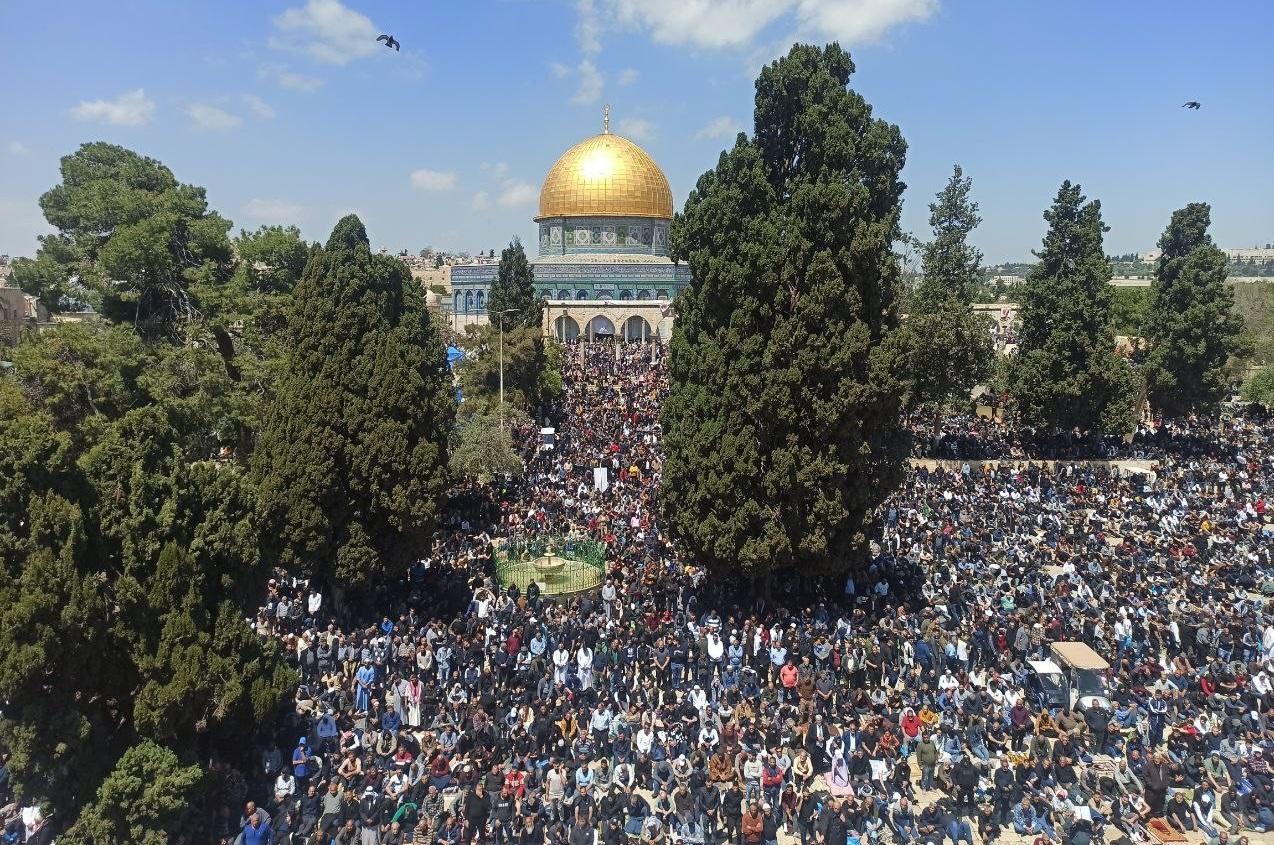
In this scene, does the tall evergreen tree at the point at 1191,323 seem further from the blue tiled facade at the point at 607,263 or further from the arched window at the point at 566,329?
the arched window at the point at 566,329

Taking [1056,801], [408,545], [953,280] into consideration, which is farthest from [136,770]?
[953,280]

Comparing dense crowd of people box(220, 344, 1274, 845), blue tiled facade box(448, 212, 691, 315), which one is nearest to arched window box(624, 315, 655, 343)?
blue tiled facade box(448, 212, 691, 315)

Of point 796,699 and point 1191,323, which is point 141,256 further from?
point 1191,323

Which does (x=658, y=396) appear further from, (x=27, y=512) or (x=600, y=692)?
(x=27, y=512)

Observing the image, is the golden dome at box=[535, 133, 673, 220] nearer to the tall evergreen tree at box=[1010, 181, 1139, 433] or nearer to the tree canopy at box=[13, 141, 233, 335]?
the tall evergreen tree at box=[1010, 181, 1139, 433]

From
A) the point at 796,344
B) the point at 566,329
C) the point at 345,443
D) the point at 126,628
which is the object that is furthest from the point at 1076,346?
the point at 566,329

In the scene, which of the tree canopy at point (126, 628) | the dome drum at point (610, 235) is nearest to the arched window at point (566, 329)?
the dome drum at point (610, 235)
